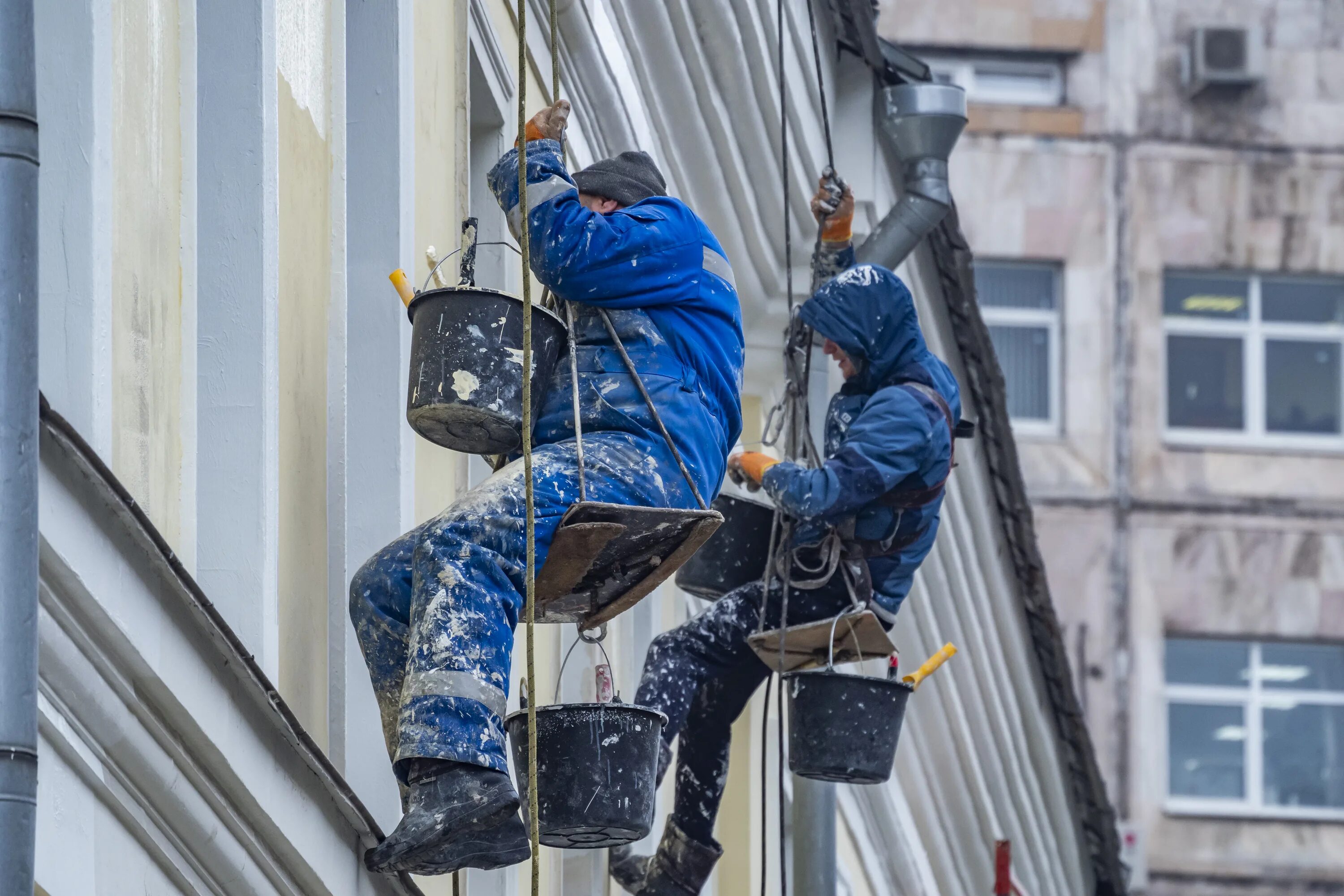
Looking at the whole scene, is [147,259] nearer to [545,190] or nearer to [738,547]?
[545,190]

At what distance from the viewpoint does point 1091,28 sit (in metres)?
28.9

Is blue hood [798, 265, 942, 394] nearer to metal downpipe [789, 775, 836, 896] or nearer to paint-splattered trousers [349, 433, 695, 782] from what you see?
paint-splattered trousers [349, 433, 695, 782]

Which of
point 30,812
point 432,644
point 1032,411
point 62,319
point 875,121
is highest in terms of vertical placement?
point 1032,411

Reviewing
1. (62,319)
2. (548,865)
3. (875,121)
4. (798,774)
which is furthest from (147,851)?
(875,121)

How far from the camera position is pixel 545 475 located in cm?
521

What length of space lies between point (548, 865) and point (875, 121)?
4104 millimetres

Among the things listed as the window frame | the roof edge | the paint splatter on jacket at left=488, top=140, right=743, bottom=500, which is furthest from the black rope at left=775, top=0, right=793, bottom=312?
the window frame

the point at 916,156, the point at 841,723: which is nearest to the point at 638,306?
the point at 841,723

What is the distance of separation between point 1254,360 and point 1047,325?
2.47m

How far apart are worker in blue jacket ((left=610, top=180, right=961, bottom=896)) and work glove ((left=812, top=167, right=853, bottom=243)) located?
1.60 ft

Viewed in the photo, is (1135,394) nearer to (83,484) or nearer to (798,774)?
(798,774)

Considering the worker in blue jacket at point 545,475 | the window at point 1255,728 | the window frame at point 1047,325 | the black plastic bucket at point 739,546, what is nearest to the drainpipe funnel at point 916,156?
the black plastic bucket at point 739,546

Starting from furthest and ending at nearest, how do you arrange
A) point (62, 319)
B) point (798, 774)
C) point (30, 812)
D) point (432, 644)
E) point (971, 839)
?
point (971, 839) → point (798, 774) → point (432, 644) → point (62, 319) → point (30, 812)

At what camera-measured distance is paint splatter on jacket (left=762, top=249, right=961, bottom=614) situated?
299 inches
